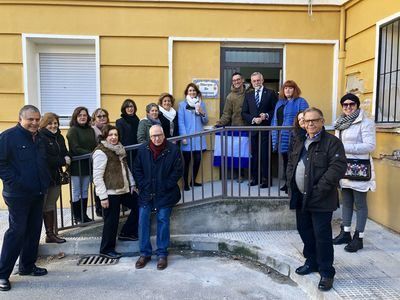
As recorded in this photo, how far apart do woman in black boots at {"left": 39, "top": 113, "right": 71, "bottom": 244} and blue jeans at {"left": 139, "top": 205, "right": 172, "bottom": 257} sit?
3.49ft

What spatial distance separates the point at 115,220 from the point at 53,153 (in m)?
1.05

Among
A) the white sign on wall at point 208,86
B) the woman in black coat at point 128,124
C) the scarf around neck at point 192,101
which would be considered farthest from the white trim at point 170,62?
the woman in black coat at point 128,124

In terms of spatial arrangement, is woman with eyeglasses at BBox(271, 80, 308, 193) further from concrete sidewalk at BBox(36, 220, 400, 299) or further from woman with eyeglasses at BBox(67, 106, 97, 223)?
woman with eyeglasses at BBox(67, 106, 97, 223)

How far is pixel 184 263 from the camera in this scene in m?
4.44

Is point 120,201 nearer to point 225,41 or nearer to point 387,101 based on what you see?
point 225,41

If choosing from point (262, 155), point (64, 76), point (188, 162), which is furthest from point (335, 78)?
point (64, 76)

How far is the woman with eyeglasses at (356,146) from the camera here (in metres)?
3.98

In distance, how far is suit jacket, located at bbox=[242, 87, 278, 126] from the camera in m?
5.50

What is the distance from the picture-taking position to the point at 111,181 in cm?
429

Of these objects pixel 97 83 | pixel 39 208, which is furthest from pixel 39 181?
pixel 97 83

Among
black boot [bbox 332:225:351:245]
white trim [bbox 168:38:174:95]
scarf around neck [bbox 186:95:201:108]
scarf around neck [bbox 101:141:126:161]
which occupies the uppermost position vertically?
white trim [bbox 168:38:174:95]

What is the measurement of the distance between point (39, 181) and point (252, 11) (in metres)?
4.28

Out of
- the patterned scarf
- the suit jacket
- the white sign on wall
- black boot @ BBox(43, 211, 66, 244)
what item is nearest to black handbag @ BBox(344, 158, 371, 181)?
the patterned scarf

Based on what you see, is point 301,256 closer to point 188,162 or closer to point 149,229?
point 149,229
